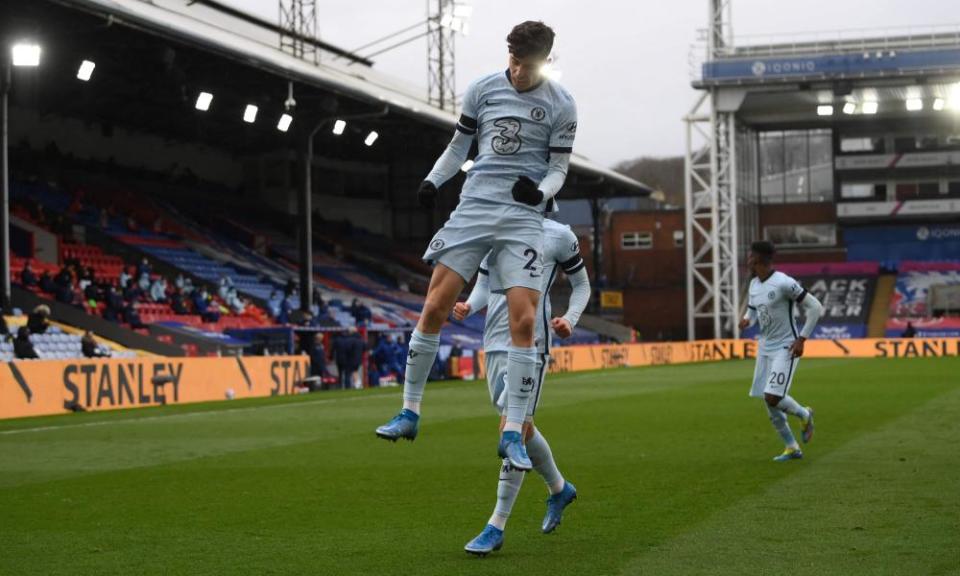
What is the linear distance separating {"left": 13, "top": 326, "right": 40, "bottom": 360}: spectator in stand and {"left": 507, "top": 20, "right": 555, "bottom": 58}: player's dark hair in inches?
769

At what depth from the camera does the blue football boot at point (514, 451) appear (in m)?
7.01

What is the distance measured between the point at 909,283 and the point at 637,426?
56.6 metres

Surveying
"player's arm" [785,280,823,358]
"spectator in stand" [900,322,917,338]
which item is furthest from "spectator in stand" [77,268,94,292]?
"spectator in stand" [900,322,917,338]

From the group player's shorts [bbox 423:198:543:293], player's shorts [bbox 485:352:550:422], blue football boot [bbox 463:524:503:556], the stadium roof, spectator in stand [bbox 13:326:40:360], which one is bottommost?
blue football boot [bbox 463:524:503:556]

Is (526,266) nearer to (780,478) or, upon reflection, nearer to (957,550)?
(957,550)

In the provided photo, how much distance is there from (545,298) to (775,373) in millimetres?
6212

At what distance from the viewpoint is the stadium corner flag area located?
7.45 meters

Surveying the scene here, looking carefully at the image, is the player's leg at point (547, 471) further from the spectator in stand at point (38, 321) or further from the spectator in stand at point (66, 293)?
the spectator in stand at point (66, 293)

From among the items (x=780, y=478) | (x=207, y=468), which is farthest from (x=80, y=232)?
(x=780, y=478)

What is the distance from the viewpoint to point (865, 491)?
10.0 metres

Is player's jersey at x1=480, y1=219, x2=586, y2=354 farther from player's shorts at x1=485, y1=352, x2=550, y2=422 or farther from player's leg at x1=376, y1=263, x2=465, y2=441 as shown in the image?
player's leg at x1=376, y1=263, x2=465, y2=441

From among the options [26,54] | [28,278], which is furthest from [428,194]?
[28,278]

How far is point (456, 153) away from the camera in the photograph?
299 inches

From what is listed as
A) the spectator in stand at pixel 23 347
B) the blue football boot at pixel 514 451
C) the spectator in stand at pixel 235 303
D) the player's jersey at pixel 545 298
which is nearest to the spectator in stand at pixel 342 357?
the spectator in stand at pixel 235 303
